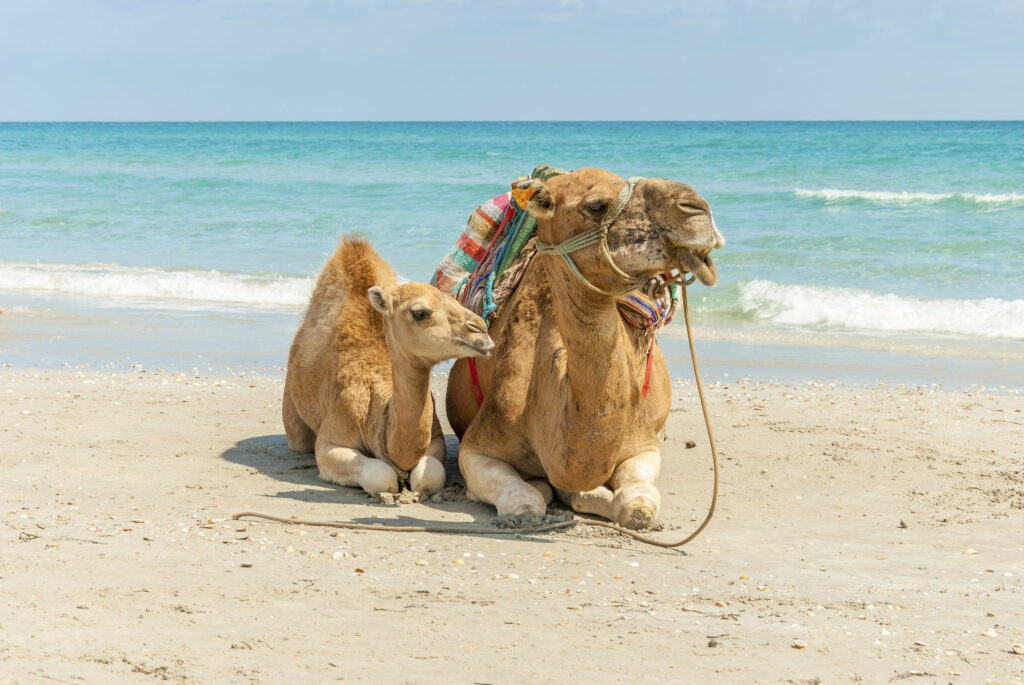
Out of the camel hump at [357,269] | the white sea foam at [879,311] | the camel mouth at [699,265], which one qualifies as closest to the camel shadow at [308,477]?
the camel hump at [357,269]

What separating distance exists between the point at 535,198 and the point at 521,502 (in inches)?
68.0

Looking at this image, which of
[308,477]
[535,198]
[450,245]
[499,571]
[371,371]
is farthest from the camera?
[450,245]

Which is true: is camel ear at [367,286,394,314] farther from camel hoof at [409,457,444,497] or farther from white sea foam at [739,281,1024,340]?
white sea foam at [739,281,1024,340]

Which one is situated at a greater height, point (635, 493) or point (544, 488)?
point (635, 493)

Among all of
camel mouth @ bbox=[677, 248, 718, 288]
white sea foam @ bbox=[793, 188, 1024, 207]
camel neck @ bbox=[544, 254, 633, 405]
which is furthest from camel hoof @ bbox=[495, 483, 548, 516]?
white sea foam @ bbox=[793, 188, 1024, 207]

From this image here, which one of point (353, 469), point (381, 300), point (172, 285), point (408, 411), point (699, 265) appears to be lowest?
point (172, 285)

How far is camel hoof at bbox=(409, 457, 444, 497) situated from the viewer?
20.6ft

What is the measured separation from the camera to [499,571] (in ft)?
16.2

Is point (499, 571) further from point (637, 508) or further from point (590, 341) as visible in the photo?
point (590, 341)

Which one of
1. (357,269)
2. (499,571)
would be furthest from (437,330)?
(357,269)

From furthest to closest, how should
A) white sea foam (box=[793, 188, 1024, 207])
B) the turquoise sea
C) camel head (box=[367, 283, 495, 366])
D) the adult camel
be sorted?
white sea foam (box=[793, 188, 1024, 207]), the turquoise sea, camel head (box=[367, 283, 495, 366]), the adult camel

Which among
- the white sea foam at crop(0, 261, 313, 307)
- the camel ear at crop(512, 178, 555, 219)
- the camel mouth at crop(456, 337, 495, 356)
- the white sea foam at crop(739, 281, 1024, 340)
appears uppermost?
the camel ear at crop(512, 178, 555, 219)

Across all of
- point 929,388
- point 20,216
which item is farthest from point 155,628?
point 20,216

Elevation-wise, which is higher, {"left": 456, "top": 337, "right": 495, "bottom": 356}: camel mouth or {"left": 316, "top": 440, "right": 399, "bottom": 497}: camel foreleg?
{"left": 456, "top": 337, "right": 495, "bottom": 356}: camel mouth
